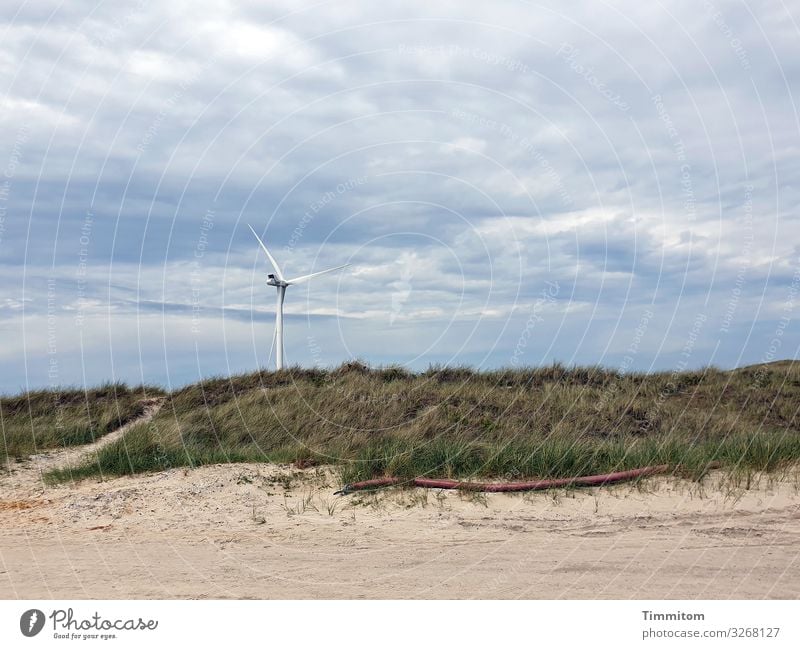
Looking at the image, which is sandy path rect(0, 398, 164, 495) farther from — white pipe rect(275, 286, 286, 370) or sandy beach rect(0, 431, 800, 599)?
white pipe rect(275, 286, 286, 370)

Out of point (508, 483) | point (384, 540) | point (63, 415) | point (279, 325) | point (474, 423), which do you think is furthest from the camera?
point (279, 325)

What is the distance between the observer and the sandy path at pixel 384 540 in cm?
738

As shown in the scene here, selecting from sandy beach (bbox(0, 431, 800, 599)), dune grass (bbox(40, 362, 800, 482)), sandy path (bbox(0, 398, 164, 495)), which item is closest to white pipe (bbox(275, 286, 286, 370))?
dune grass (bbox(40, 362, 800, 482))

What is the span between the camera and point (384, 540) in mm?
9180

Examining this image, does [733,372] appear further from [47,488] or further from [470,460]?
[47,488]

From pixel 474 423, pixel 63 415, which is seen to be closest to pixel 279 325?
pixel 63 415

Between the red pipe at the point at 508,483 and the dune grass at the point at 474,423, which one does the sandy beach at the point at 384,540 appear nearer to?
the red pipe at the point at 508,483

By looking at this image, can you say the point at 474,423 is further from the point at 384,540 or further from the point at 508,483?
the point at 384,540

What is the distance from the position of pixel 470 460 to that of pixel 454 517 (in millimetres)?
1885

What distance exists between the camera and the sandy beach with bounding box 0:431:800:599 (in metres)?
7.38

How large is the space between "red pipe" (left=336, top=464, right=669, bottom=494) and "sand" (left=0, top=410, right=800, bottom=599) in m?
0.17

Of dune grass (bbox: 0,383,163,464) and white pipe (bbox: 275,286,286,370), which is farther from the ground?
white pipe (bbox: 275,286,286,370)

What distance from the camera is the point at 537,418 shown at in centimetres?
1850

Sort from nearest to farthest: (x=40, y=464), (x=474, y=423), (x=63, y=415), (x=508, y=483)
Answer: (x=508, y=483), (x=40, y=464), (x=474, y=423), (x=63, y=415)
